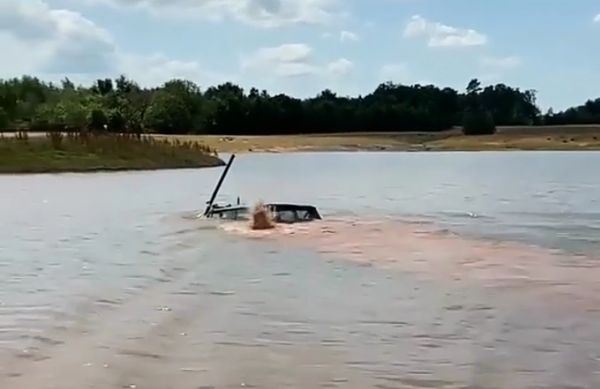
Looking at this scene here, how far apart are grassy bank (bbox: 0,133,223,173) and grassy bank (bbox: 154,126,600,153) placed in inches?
1446

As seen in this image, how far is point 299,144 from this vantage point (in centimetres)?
11231

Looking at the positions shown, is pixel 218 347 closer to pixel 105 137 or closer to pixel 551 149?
pixel 105 137

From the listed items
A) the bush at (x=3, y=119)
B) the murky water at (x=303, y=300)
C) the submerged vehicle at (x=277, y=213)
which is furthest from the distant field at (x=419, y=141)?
the murky water at (x=303, y=300)

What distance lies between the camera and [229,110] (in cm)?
12850

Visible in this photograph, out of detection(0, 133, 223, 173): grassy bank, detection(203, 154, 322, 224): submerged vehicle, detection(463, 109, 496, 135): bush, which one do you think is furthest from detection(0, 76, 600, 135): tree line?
detection(203, 154, 322, 224): submerged vehicle

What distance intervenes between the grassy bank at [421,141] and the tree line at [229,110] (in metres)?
6.44

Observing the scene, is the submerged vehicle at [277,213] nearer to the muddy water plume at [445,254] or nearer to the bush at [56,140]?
the muddy water plume at [445,254]

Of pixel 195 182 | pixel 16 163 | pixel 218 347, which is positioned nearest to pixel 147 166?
pixel 16 163

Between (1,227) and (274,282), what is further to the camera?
(1,227)

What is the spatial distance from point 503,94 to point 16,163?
12635 centimetres

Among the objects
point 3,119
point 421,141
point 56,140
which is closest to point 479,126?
point 421,141

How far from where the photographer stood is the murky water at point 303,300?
A: 10.7m

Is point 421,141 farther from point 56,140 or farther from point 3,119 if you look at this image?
point 56,140

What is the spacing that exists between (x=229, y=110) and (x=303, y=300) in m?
114
